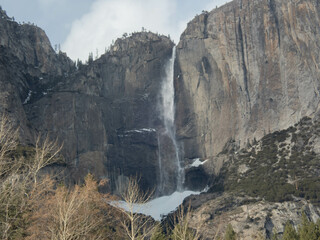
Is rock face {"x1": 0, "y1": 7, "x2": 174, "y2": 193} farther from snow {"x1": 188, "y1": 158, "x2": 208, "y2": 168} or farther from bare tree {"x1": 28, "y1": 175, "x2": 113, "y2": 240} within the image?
bare tree {"x1": 28, "y1": 175, "x2": 113, "y2": 240}

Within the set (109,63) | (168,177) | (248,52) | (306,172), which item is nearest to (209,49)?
(248,52)

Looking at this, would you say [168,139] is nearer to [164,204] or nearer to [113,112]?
[113,112]

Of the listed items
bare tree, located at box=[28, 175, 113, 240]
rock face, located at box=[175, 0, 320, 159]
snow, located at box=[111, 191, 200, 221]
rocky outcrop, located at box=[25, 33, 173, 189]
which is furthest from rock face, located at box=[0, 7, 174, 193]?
bare tree, located at box=[28, 175, 113, 240]

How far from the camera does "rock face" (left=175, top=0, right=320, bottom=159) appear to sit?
10188 cm

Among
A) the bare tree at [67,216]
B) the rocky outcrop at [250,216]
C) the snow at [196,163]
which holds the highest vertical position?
the snow at [196,163]

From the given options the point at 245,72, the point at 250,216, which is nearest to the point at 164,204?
the point at 250,216

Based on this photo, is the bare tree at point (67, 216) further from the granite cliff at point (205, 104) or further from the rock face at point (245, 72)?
the rock face at point (245, 72)

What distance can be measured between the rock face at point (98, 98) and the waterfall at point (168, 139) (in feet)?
6.56

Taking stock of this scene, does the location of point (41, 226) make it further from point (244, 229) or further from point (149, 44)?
point (149, 44)

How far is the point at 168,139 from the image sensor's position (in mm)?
127062

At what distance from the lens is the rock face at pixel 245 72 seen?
102 metres

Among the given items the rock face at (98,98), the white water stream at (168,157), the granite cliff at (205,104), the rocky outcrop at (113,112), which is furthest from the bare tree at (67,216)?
the rocky outcrop at (113,112)

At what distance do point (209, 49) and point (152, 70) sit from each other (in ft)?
68.5

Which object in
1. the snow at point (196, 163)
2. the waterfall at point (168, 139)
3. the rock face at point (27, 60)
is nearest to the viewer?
the rock face at point (27, 60)
